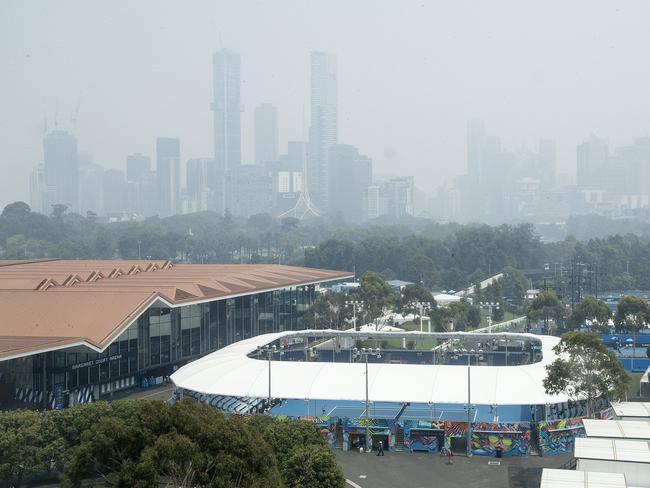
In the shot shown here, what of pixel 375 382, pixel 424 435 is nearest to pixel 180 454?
pixel 424 435

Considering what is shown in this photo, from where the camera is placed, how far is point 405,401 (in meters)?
25.9

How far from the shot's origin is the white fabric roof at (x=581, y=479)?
17.4 m

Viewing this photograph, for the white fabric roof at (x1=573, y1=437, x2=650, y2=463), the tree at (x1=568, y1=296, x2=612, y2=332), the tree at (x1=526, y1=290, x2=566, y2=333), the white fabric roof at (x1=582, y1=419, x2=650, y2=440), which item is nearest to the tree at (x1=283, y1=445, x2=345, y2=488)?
the white fabric roof at (x1=573, y1=437, x2=650, y2=463)

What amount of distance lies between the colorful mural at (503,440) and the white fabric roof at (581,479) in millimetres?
5891

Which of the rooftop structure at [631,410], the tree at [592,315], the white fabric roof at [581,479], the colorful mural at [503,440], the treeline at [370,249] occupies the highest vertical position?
the treeline at [370,249]

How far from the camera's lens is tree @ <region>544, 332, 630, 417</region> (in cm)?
2470

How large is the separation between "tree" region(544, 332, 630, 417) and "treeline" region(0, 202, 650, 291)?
41692mm

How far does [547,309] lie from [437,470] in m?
25.6

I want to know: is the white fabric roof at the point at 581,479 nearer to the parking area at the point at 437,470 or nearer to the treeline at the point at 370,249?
the parking area at the point at 437,470

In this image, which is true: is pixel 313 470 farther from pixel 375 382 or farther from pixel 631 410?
pixel 631 410

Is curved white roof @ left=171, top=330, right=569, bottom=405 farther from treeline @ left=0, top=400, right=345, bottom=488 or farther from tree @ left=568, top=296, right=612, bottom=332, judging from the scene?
tree @ left=568, top=296, right=612, bottom=332

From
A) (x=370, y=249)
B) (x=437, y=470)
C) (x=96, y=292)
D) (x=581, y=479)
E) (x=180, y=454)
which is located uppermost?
(x=370, y=249)

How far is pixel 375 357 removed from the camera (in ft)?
117

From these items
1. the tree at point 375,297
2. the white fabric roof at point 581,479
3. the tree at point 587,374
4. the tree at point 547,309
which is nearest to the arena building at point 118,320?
the tree at point 375,297
